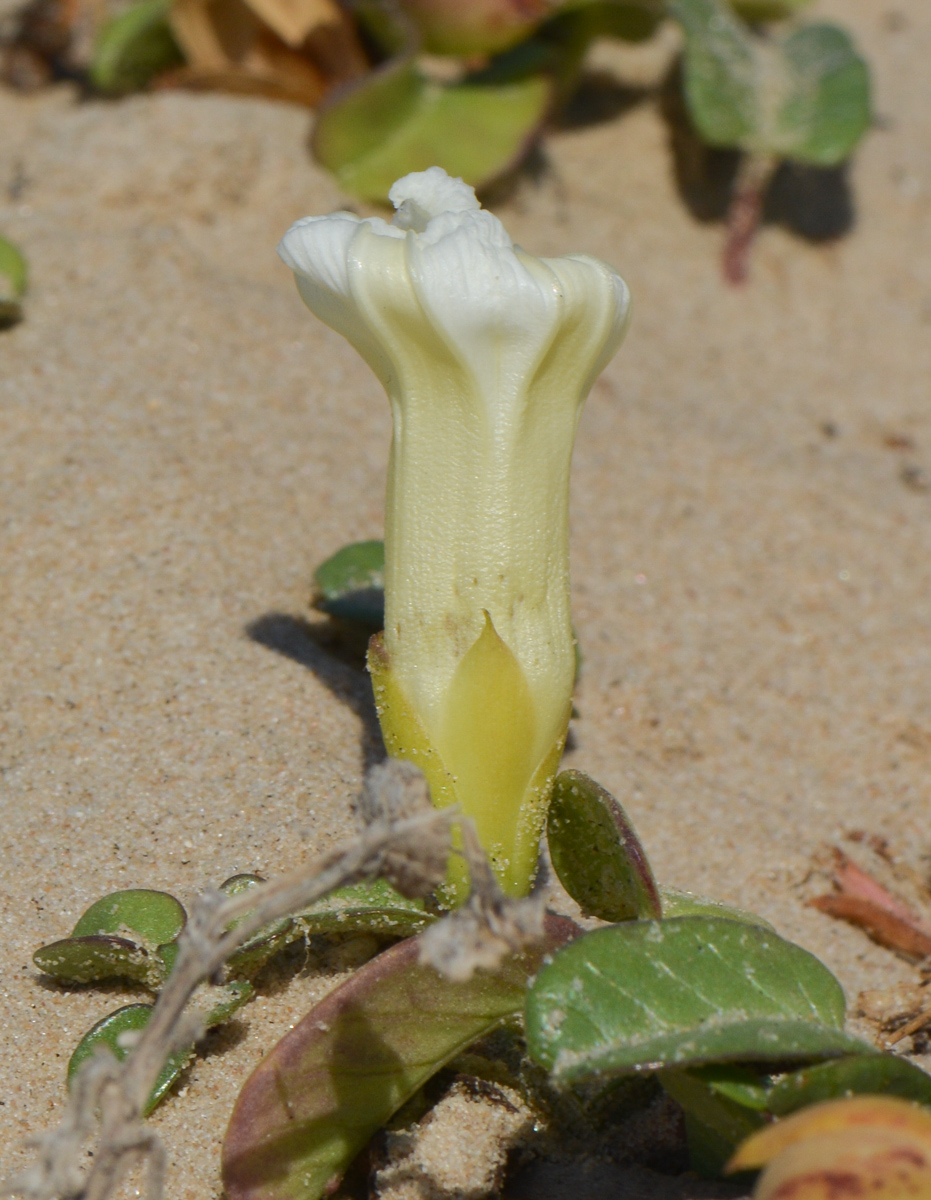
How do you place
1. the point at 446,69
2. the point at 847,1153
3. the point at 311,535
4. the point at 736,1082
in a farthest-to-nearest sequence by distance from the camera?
the point at 446,69
the point at 311,535
the point at 736,1082
the point at 847,1153

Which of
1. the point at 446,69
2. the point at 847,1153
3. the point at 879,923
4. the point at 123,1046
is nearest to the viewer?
the point at 847,1153

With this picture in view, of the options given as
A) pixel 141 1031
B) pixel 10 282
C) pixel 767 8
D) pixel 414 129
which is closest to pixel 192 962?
pixel 141 1031

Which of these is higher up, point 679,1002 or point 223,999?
point 679,1002

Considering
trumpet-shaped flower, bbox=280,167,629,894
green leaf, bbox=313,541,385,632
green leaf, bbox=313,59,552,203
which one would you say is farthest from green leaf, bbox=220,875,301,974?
green leaf, bbox=313,59,552,203

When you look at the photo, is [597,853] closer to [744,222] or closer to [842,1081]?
[842,1081]

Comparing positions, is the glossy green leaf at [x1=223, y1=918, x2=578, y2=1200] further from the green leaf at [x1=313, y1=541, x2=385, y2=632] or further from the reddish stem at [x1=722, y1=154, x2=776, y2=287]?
the reddish stem at [x1=722, y1=154, x2=776, y2=287]

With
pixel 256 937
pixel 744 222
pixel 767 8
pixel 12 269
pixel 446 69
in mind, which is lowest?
pixel 256 937

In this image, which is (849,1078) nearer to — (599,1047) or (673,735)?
(599,1047)
